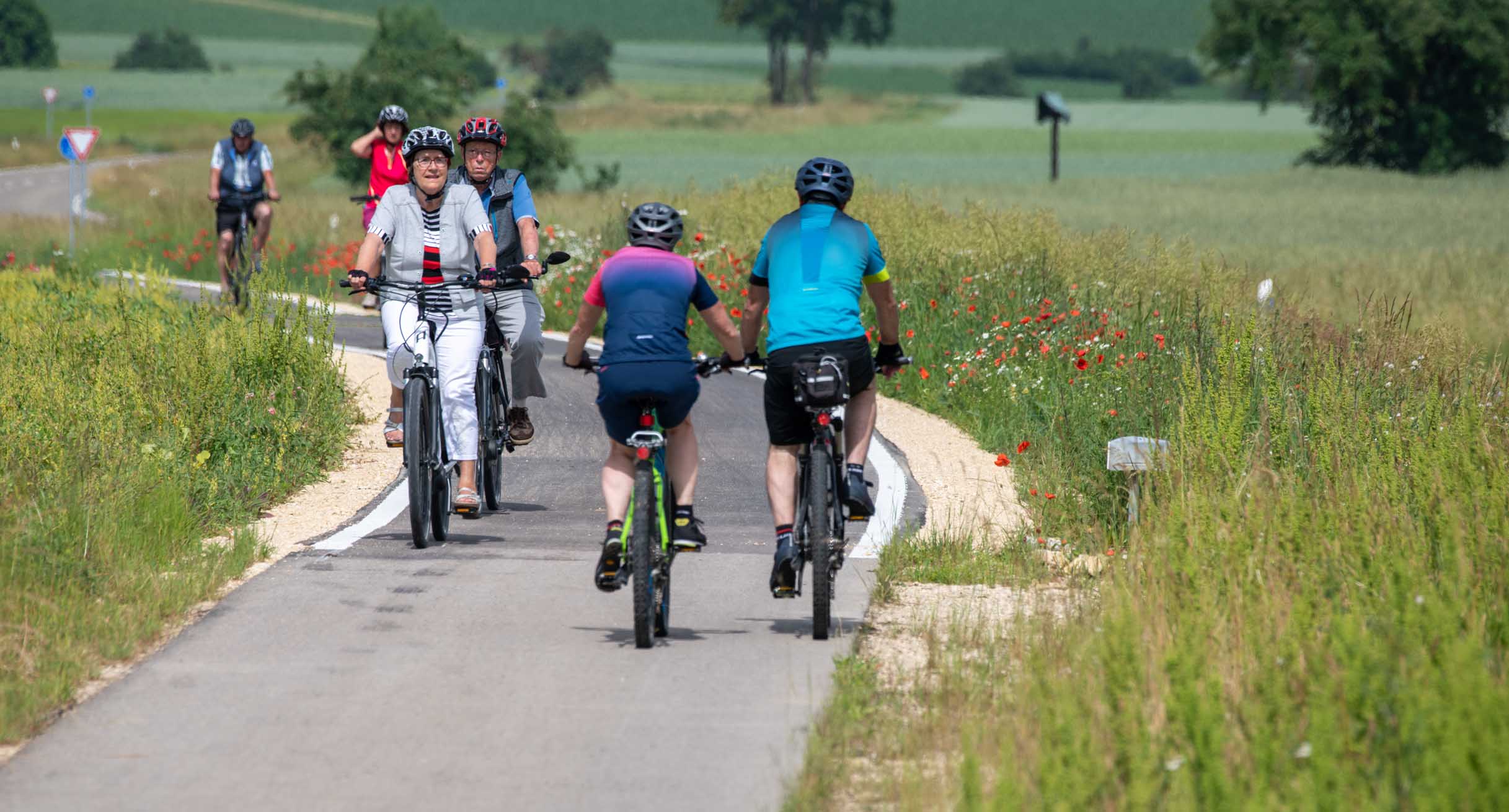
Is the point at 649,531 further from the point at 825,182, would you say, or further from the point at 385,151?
the point at 385,151

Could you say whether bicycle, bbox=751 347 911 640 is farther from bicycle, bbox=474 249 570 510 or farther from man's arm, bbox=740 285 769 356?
bicycle, bbox=474 249 570 510

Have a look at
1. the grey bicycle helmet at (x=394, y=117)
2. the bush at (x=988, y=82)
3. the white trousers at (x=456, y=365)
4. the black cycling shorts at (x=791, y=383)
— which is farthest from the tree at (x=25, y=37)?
the black cycling shorts at (x=791, y=383)

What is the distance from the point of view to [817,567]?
6.95 meters

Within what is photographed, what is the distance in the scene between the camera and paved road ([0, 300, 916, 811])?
535cm

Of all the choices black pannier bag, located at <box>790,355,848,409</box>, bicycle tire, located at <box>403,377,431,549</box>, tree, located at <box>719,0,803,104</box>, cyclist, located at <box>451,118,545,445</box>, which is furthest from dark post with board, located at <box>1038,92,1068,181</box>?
tree, located at <box>719,0,803,104</box>

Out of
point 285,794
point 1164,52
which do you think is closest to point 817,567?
point 285,794

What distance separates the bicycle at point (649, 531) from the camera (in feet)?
22.3

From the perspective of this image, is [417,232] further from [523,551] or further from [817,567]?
[817,567]

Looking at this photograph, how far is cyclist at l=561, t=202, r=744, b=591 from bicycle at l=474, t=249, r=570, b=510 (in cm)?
252

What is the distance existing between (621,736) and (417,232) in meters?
4.23

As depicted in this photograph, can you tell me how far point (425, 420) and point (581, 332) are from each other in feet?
6.57

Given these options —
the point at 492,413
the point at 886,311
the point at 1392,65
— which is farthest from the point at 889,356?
the point at 1392,65

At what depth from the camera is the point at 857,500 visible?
7.53 m

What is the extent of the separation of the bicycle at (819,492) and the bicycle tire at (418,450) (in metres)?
2.33
